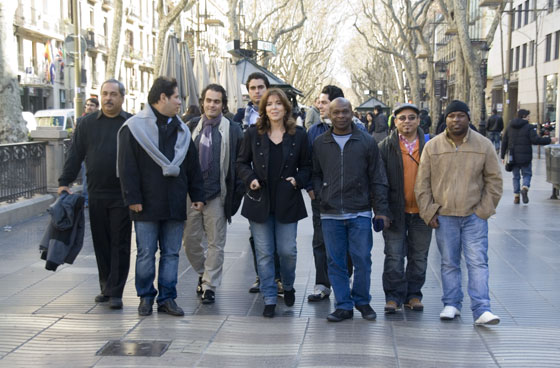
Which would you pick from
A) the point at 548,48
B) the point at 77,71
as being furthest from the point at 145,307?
the point at 548,48

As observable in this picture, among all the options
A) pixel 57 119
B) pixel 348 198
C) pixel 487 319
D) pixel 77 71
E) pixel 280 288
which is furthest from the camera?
pixel 57 119

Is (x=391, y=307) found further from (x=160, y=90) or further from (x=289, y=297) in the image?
(x=160, y=90)

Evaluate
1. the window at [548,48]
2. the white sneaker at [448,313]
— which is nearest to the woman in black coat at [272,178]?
the white sneaker at [448,313]

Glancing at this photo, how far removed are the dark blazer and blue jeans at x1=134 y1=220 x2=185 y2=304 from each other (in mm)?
633

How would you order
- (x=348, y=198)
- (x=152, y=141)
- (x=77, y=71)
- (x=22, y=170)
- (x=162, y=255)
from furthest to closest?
(x=77, y=71)
(x=22, y=170)
(x=162, y=255)
(x=152, y=141)
(x=348, y=198)

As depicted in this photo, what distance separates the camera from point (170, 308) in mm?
5766

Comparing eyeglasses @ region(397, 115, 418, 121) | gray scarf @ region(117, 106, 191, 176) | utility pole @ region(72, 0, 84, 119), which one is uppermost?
utility pole @ region(72, 0, 84, 119)

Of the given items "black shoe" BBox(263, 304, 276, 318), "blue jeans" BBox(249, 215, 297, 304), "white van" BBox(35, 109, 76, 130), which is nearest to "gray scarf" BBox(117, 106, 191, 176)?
"blue jeans" BBox(249, 215, 297, 304)

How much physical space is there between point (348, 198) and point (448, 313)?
1.22 meters

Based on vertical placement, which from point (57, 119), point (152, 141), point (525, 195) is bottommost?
point (525, 195)

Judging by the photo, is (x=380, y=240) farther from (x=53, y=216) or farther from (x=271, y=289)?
(x=53, y=216)

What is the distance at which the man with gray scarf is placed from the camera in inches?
221

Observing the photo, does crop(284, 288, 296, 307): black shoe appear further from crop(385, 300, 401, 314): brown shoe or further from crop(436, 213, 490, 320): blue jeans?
crop(436, 213, 490, 320): blue jeans

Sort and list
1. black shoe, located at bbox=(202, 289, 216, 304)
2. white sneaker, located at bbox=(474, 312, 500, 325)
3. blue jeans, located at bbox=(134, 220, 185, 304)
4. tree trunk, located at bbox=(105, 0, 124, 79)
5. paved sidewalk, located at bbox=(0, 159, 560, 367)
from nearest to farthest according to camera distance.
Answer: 1. paved sidewalk, located at bbox=(0, 159, 560, 367)
2. white sneaker, located at bbox=(474, 312, 500, 325)
3. blue jeans, located at bbox=(134, 220, 185, 304)
4. black shoe, located at bbox=(202, 289, 216, 304)
5. tree trunk, located at bbox=(105, 0, 124, 79)
